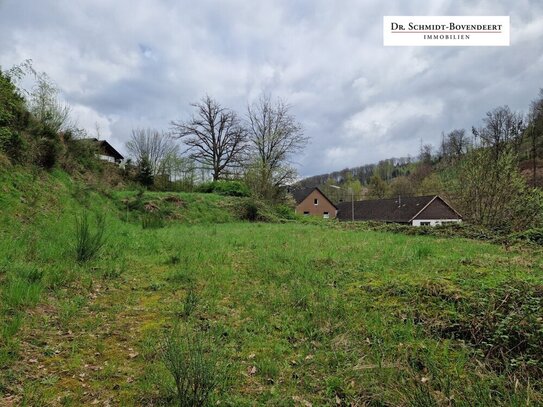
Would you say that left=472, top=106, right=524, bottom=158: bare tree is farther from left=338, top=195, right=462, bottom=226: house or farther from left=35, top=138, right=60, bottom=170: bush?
left=35, top=138, right=60, bottom=170: bush

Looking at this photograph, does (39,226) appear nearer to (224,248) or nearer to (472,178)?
(224,248)

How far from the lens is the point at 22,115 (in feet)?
37.5

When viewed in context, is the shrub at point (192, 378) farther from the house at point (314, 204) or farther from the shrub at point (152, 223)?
the house at point (314, 204)

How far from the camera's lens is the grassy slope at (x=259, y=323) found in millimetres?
2643

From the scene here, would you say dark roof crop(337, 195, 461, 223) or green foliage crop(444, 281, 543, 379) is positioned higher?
dark roof crop(337, 195, 461, 223)

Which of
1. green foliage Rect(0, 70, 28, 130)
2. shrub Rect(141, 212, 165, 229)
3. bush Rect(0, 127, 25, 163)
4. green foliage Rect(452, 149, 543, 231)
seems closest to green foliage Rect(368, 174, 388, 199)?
green foliage Rect(452, 149, 543, 231)

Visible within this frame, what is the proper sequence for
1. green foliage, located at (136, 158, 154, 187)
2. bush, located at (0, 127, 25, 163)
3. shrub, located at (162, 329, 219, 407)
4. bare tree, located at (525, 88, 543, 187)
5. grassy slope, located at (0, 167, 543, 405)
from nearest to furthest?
shrub, located at (162, 329, 219, 407) < grassy slope, located at (0, 167, 543, 405) < bush, located at (0, 127, 25, 163) < green foliage, located at (136, 158, 154, 187) < bare tree, located at (525, 88, 543, 187)

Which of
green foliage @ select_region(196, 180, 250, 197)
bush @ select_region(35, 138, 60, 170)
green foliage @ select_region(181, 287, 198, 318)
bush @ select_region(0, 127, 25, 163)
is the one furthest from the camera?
green foliage @ select_region(196, 180, 250, 197)

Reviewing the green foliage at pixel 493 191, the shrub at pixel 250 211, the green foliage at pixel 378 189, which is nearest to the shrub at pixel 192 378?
the green foliage at pixel 493 191

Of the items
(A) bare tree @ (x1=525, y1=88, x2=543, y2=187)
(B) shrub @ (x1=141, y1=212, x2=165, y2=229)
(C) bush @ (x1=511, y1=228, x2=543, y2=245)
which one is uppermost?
(A) bare tree @ (x1=525, y1=88, x2=543, y2=187)

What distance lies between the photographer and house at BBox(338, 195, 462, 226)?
3688 centimetres

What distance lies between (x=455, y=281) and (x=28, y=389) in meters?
5.07

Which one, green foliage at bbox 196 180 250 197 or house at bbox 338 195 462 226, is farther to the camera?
house at bbox 338 195 462 226

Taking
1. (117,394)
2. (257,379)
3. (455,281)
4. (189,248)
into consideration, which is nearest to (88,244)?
(189,248)
